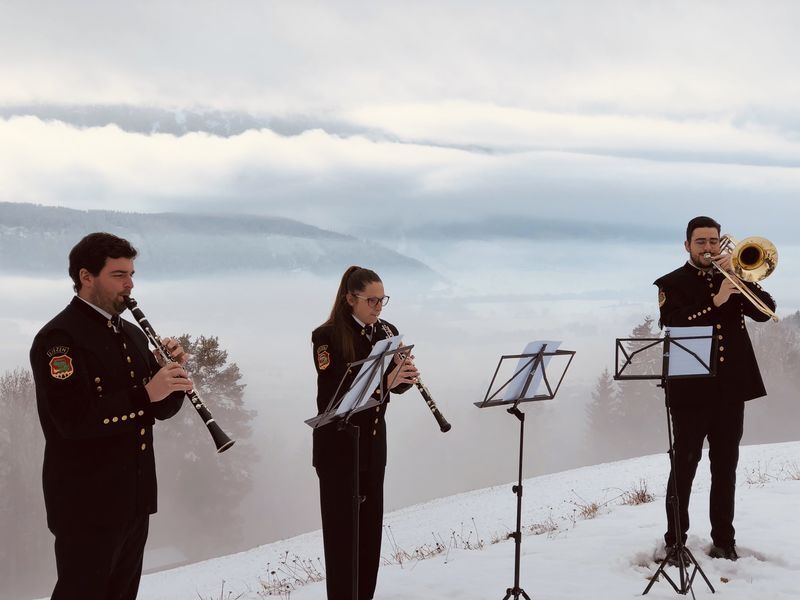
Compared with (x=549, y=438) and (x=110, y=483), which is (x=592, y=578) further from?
(x=549, y=438)

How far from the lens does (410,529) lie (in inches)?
759

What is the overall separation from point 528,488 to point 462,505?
1861mm

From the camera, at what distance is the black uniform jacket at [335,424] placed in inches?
220

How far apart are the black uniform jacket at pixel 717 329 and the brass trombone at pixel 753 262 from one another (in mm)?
191

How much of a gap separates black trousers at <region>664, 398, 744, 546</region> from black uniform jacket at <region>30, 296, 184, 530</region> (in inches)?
180

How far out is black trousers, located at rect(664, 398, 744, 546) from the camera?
7023mm

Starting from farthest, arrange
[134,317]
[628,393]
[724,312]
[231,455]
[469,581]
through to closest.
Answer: [628,393], [231,455], [469,581], [724,312], [134,317]

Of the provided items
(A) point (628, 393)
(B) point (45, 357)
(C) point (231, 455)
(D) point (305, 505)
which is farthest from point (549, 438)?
(B) point (45, 357)

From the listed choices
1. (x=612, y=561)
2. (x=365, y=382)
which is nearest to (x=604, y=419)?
(x=612, y=561)

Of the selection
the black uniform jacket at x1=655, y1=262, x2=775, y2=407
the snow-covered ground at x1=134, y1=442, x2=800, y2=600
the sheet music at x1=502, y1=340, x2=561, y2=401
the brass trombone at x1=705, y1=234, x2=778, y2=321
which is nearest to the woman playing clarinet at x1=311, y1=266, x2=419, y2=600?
the sheet music at x1=502, y1=340, x2=561, y2=401

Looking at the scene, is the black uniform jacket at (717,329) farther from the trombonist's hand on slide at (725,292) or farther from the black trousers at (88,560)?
the black trousers at (88,560)

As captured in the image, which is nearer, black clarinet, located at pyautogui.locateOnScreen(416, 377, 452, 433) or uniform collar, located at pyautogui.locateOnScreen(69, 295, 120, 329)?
uniform collar, located at pyautogui.locateOnScreen(69, 295, 120, 329)

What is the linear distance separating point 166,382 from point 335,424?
1.53 meters

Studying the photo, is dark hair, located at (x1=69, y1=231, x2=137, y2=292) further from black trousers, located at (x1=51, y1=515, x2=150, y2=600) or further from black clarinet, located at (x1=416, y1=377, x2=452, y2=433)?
black clarinet, located at (x1=416, y1=377, x2=452, y2=433)
